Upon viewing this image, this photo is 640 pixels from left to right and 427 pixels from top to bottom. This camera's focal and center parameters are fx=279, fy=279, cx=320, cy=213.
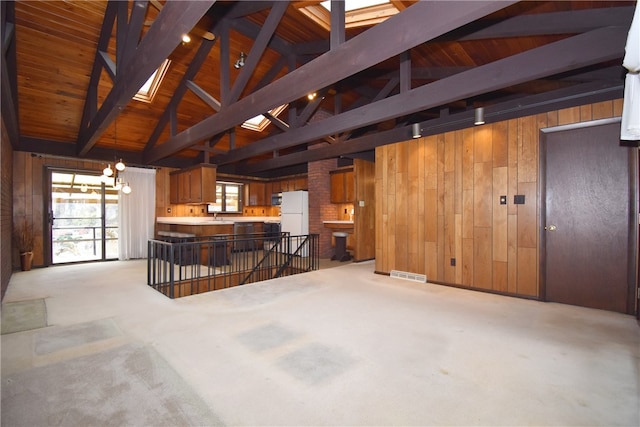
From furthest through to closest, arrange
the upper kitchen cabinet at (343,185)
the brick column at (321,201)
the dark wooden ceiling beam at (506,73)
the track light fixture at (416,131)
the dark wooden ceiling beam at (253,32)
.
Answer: the brick column at (321,201) < the upper kitchen cabinet at (343,185) < the track light fixture at (416,131) < the dark wooden ceiling beam at (253,32) < the dark wooden ceiling beam at (506,73)

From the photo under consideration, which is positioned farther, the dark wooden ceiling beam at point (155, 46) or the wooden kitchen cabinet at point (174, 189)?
the wooden kitchen cabinet at point (174, 189)

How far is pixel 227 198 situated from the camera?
9492 millimetres

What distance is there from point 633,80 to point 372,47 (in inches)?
66.7

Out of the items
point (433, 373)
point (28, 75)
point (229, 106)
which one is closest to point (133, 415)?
point (433, 373)

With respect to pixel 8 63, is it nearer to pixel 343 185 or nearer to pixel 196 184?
pixel 196 184

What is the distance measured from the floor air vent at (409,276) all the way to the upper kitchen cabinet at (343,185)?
272cm

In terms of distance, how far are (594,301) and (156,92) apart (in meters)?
8.17

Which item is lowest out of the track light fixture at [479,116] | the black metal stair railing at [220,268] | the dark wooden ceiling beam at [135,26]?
the black metal stair railing at [220,268]

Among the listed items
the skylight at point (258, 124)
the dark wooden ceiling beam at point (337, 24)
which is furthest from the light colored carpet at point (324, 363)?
the skylight at point (258, 124)

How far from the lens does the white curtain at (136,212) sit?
7.05 metres

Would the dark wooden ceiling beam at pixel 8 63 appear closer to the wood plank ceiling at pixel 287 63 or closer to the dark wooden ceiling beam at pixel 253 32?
the wood plank ceiling at pixel 287 63

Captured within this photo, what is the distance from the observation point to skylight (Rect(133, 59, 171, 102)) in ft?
18.1

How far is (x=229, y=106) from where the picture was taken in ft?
13.4

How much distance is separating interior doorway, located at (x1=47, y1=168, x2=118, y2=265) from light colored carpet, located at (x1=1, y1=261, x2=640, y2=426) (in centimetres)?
331
